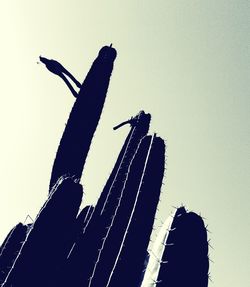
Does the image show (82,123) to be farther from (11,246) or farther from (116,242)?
(116,242)

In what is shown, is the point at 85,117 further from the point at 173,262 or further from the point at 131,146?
the point at 173,262

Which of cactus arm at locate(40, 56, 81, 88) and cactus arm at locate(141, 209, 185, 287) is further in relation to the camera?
cactus arm at locate(40, 56, 81, 88)

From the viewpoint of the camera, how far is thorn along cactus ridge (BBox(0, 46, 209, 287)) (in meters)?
4.39

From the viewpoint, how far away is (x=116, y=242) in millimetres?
5059

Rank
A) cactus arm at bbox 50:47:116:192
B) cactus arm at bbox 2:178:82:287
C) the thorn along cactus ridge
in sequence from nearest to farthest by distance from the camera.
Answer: the thorn along cactus ridge < cactus arm at bbox 2:178:82:287 < cactus arm at bbox 50:47:116:192

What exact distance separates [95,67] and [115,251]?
6.60 meters

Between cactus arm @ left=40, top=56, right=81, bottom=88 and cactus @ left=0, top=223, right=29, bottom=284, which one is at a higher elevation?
cactus arm @ left=40, top=56, right=81, bottom=88

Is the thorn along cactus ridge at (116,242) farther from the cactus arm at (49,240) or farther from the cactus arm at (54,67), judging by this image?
the cactus arm at (54,67)

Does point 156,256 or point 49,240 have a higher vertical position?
point 49,240

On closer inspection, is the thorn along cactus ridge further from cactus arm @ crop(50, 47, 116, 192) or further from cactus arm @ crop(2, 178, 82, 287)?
cactus arm @ crop(50, 47, 116, 192)

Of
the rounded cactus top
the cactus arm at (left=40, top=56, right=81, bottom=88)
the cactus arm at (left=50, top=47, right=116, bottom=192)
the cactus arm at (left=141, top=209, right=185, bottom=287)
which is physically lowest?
the cactus arm at (left=141, top=209, right=185, bottom=287)

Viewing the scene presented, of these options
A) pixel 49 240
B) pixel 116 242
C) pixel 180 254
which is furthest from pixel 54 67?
pixel 180 254

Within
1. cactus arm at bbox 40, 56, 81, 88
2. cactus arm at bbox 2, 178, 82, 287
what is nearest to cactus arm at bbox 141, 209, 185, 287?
A: cactus arm at bbox 2, 178, 82, 287

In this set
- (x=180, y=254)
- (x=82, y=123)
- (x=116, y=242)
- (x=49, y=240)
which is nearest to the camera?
(x=180, y=254)
